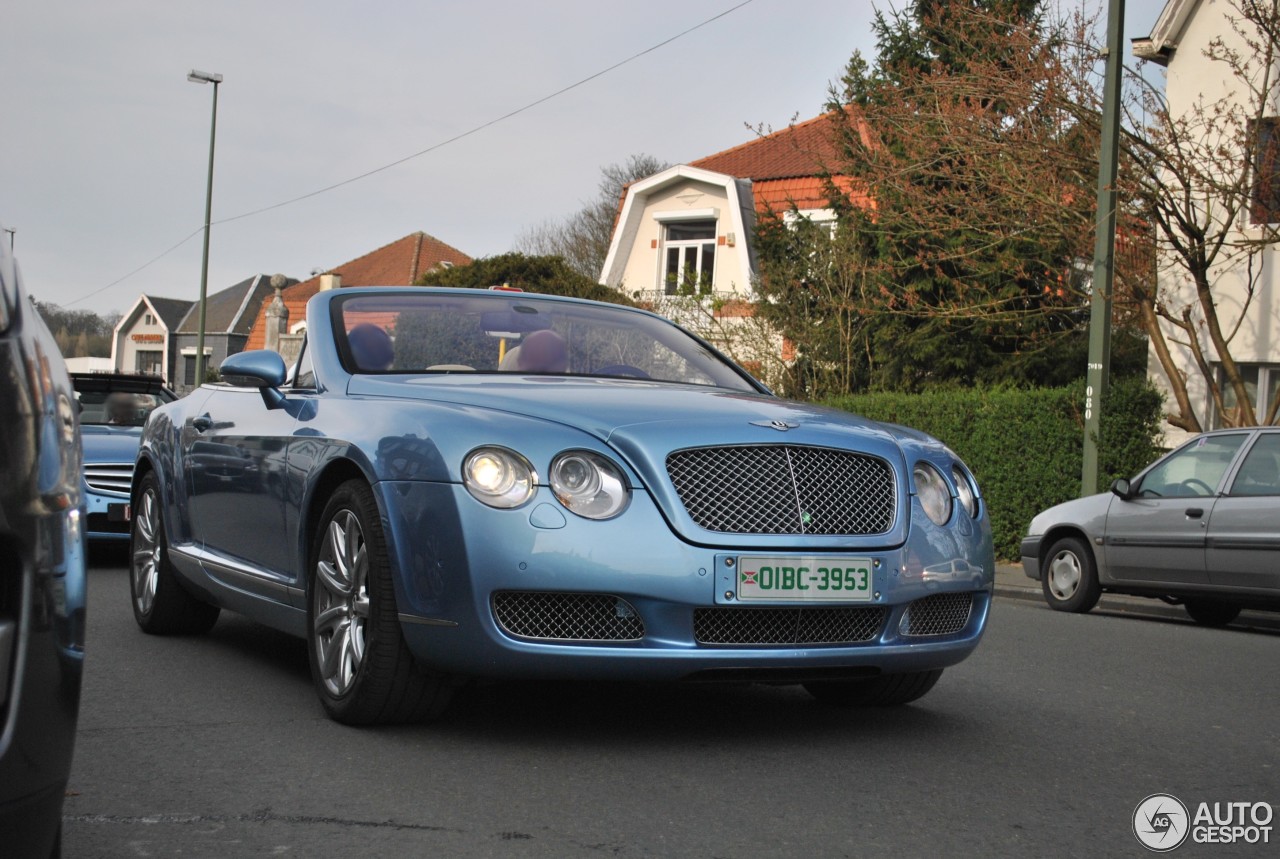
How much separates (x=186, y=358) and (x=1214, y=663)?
274 ft

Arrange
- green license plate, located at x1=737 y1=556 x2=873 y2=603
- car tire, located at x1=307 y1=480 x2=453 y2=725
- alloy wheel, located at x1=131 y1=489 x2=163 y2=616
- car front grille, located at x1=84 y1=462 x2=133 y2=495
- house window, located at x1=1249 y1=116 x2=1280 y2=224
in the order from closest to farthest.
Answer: green license plate, located at x1=737 y1=556 x2=873 y2=603 < car tire, located at x1=307 y1=480 x2=453 y2=725 < alloy wheel, located at x1=131 y1=489 x2=163 y2=616 < car front grille, located at x1=84 y1=462 x2=133 y2=495 < house window, located at x1=1249 y1=116 x2=1280 y2=224

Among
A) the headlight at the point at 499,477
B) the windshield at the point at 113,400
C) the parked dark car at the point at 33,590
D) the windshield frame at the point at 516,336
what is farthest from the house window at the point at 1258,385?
the parked dark car at the point at 33,590

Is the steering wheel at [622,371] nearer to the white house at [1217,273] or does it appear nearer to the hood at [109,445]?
the hood at [109,445]

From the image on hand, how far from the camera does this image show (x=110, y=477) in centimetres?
1166

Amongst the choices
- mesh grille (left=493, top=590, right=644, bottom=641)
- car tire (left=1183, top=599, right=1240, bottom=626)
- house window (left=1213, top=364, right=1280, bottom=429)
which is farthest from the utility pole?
mesh grille (left=493, top=590, right=644, bottom=641)

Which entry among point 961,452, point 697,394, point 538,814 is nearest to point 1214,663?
point 697,394

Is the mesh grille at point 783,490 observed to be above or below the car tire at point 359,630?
above

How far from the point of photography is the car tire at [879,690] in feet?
18.6

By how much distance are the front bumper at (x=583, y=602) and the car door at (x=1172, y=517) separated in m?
7.01

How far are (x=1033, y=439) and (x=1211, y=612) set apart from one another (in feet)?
15.5

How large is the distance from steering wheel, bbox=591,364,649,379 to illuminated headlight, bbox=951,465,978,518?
139 centimetres

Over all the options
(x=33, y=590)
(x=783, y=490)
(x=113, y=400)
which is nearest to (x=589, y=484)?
(x=783, y=490)

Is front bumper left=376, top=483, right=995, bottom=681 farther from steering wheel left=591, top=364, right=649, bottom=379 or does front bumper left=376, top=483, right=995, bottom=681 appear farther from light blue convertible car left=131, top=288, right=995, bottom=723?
steering wheel left=591, top=364, right=649, bottom=379

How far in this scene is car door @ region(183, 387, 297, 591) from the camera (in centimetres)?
578
